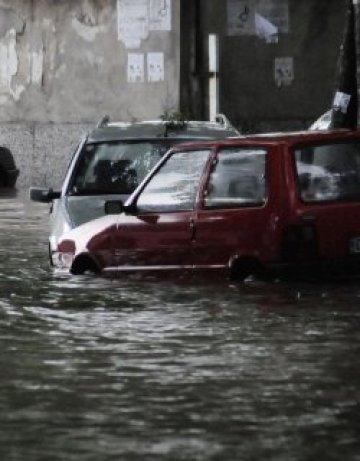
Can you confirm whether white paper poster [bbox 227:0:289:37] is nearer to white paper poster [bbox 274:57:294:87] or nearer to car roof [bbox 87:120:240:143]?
white paper poster [bbox 274:57:294:87]

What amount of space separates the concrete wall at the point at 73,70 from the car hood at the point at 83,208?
15.6 m

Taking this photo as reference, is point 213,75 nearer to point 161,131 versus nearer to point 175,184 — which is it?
point 161,131

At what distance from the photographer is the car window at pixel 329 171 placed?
13469 millimetres

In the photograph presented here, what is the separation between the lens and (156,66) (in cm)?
3209

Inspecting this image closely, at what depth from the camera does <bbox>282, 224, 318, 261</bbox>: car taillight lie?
1323 cm

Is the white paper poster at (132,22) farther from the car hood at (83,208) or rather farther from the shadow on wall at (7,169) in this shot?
the car hood at (83,208)

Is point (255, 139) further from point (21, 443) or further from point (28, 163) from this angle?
point (28, 163)

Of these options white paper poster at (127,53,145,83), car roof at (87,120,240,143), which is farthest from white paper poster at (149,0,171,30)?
car roof at (87,120,240,143)

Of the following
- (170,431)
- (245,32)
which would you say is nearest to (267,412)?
(170,431)

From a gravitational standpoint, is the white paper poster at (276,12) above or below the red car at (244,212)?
above

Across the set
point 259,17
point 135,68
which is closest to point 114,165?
point 259,17

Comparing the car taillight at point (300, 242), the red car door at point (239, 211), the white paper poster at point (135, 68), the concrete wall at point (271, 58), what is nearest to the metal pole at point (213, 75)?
the concrete wall at point (271, 58)

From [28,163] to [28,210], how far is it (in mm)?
7960

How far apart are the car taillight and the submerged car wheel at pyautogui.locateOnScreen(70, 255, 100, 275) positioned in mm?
2179
